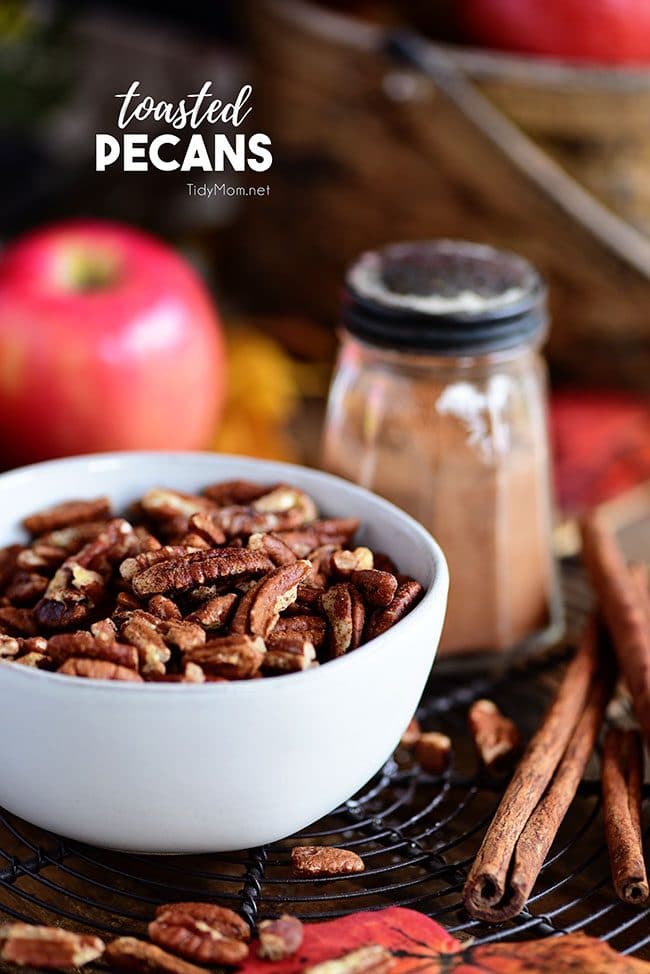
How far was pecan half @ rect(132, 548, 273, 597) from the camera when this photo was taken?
86cm

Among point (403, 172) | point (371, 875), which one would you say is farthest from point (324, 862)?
point (403, 172)

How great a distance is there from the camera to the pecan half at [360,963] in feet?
2.36

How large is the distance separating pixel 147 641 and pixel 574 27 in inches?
43.3

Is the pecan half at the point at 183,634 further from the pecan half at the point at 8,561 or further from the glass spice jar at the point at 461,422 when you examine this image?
the glass spice jar at the point at 461,422

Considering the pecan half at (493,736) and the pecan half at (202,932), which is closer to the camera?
the pecan half at (202,932)

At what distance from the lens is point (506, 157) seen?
154cm

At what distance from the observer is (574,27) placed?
5.00 feet

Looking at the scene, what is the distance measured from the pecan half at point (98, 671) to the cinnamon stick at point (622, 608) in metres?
0.43

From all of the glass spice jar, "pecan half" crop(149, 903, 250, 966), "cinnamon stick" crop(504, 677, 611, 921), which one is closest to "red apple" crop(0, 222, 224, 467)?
the glass spice jar

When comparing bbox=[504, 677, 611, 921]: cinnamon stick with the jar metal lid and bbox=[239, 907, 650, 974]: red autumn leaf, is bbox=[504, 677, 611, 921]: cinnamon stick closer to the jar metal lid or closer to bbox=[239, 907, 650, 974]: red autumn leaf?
bbox=[239, 907, 650, 974]: red autumn leaf

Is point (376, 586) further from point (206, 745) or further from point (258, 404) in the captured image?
point (258, 404)

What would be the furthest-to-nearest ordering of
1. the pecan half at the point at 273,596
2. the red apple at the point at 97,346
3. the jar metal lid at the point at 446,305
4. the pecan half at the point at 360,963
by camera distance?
the red apple at the point at 97,346 → the jar metal lid at the point at 446,305 → the pecan half at the point at 273,596 → the pecan half at the point at 360,963

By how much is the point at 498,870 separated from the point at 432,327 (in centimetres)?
49

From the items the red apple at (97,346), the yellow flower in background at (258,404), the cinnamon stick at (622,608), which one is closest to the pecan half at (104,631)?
the cinnamon stick at (622,608)
